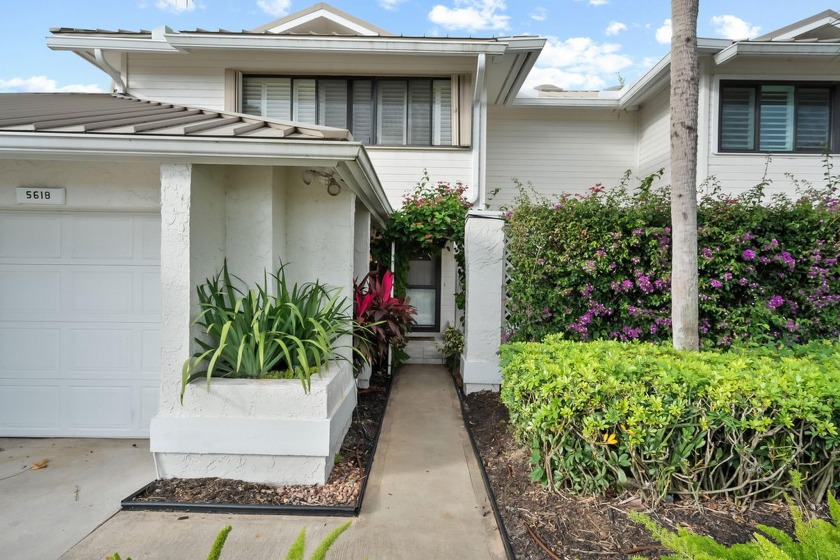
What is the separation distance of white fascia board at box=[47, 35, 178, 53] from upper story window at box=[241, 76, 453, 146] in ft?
5.05

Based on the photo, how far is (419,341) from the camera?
7.94 meters

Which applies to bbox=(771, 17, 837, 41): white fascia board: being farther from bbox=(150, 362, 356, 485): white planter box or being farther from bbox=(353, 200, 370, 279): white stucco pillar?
bbox=(150, 362, 356, 485): white planter box

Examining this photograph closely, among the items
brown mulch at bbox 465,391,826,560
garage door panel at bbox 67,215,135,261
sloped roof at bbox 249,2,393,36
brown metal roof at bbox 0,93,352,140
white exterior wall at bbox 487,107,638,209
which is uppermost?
sloped roof at bbox 249,2,393,36

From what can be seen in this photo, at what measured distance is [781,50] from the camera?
25.6 ft

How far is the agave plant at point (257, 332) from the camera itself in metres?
3.46

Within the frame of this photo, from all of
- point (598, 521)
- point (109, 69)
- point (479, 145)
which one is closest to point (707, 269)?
point (598, 521)

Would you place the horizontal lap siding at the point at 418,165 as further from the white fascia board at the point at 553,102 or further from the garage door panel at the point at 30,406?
the garage door panel at the point at 30,406

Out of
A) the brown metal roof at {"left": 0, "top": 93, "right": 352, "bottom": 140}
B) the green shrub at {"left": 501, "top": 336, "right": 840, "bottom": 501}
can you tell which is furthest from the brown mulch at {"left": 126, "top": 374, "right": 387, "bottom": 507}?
the brown metal roof at {"left": 0, "top": 93, "right": 352, "bottom": 140}

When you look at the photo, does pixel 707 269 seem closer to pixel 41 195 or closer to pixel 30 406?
pixel 41 195

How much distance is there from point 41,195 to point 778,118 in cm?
1104

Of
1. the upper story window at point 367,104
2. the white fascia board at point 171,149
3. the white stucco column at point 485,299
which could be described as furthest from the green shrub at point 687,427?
the upper story window at point 367,104

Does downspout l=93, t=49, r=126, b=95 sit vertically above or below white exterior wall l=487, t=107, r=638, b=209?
above

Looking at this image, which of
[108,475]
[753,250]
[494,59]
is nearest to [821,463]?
[753,250]

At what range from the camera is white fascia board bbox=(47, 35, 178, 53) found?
25.2 feet
